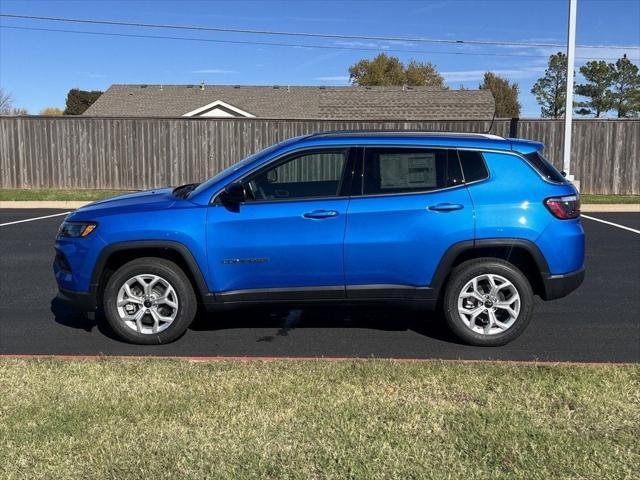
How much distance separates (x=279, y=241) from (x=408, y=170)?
125 cm

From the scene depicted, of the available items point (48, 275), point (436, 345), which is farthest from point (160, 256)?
point (48, 275)

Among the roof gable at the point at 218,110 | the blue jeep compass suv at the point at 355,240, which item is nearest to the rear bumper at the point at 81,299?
the blue jeep compass suv at the point at 355,240

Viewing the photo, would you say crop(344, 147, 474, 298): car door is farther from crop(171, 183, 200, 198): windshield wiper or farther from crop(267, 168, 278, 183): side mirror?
crop(171, 183, 200, 198): windshield wiper

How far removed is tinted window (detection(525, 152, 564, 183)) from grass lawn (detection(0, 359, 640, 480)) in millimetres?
1654

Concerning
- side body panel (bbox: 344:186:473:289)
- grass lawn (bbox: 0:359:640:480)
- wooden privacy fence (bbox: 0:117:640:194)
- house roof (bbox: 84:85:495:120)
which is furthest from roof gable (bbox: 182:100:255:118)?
grass lawn (bbox: 0:359:640:480)

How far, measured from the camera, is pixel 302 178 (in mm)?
5852

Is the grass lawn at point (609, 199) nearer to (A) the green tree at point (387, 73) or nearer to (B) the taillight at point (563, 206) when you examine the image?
(B) the taillight at point (563, 206)

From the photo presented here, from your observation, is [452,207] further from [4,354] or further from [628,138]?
[628,138]

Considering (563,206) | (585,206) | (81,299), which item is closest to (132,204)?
(81,299)

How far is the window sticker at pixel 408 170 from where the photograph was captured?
5.45 m

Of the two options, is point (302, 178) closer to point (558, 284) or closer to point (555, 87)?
point (558, 284)

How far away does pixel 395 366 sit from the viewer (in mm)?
4809

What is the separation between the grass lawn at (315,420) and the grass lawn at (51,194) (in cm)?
1452

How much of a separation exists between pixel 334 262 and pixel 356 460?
7.38 feet
